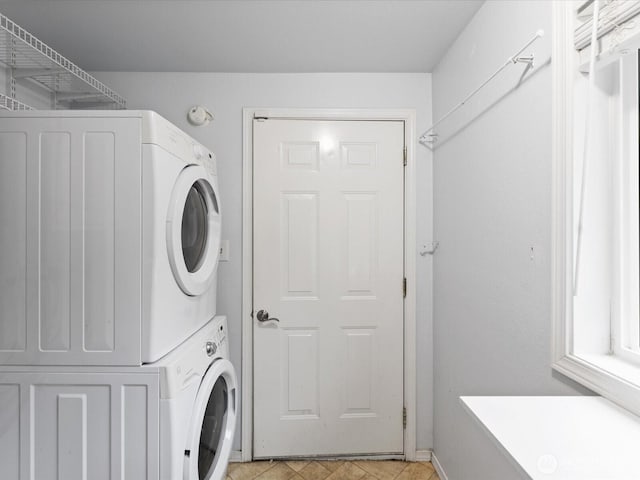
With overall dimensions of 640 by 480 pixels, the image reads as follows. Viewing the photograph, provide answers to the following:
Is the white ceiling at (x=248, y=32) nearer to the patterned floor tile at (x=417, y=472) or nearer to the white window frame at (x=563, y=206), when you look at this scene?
the white window frame at (x=563, y=206)

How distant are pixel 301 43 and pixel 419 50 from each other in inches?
25.0

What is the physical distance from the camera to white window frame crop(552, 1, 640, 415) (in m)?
1.03

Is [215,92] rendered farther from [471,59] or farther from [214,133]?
[471,59]

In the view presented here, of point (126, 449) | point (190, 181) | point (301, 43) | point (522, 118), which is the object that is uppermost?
point (301, 43)

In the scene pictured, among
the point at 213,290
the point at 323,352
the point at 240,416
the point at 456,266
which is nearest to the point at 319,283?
the point at 323,352

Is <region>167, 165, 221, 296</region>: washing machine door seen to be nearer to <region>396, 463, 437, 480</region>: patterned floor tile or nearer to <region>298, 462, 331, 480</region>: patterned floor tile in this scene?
<region>298, 462, 331, 480</region>: patterned floor tile

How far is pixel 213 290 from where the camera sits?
6.11ft

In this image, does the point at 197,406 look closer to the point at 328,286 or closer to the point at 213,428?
the point at 213,428

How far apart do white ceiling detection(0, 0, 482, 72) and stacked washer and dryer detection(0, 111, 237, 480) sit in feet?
2.25

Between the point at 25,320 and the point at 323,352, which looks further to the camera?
the point at 323,352

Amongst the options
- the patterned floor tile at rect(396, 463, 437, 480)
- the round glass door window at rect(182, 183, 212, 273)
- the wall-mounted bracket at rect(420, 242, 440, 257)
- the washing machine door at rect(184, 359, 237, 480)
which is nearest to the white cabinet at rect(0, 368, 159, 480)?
the washing machine door at rect(184, 359, 237, 480)

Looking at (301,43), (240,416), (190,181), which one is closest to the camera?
(190,181)

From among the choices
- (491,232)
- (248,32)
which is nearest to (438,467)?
(491,232)

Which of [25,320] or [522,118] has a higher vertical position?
[522,118]
